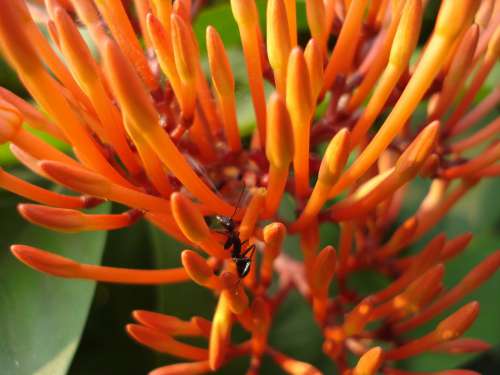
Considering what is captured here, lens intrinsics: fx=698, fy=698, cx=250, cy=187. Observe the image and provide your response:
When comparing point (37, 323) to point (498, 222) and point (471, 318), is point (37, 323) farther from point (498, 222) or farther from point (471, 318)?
point (498, 222)

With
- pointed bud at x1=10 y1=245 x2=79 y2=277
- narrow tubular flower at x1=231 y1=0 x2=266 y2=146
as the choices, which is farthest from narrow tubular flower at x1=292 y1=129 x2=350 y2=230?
pointed bud at x1=10 y1=245 x2=79 y2=277

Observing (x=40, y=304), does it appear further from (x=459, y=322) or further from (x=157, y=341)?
(x=459, y=322)

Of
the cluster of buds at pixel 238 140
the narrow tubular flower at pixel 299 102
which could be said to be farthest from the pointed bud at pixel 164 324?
the narrow tubular flower at pixel 299 102

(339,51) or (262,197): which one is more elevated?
(339,51)

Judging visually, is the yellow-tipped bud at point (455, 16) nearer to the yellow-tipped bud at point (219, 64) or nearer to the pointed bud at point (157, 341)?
the yellow-tipped bud at point (219, 64)

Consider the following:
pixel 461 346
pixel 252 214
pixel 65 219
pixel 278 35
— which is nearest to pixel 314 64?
pixel 278 35

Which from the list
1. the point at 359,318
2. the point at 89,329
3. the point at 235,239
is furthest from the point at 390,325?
the point at 89,329
